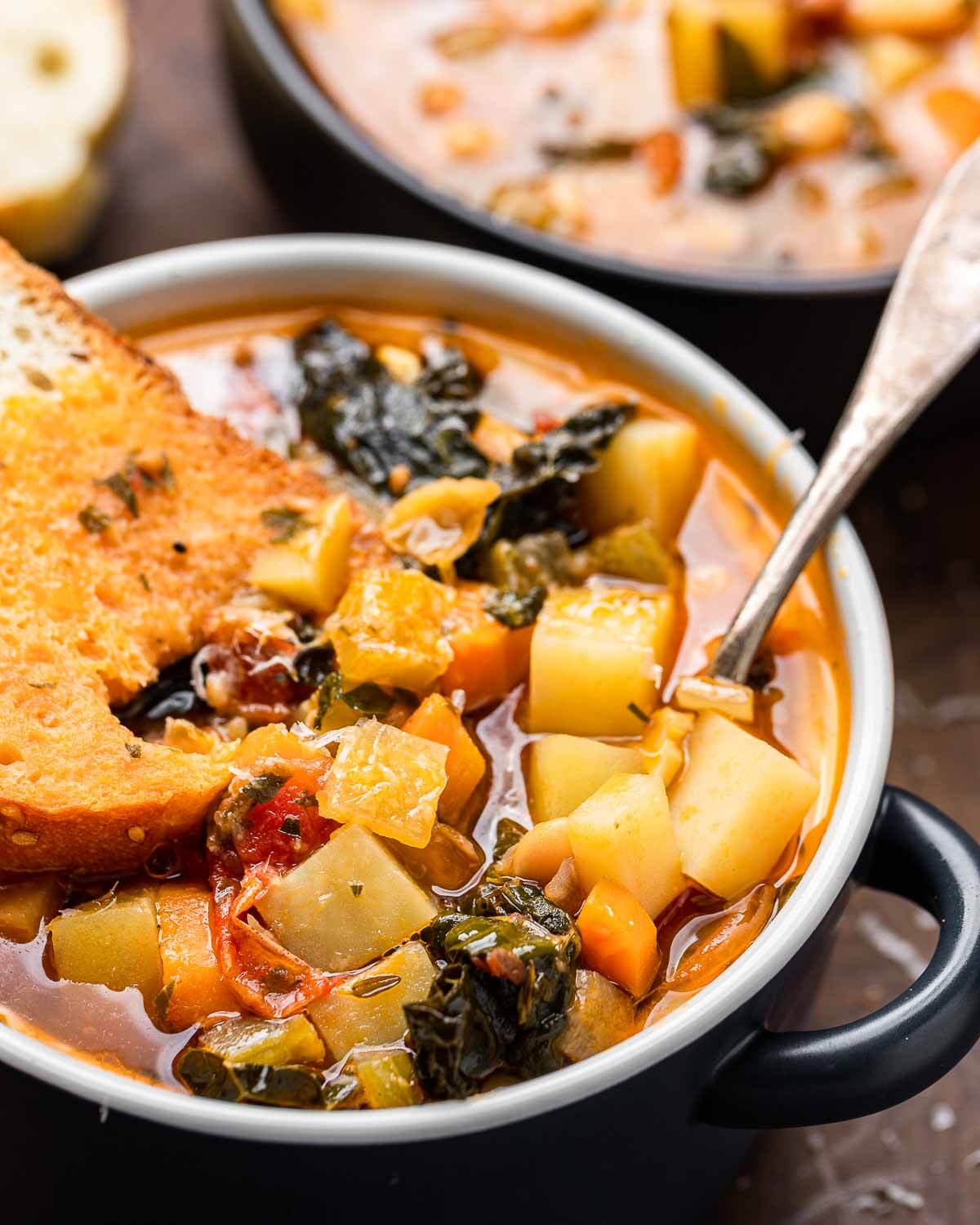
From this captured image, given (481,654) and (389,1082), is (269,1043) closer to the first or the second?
(389,1082)

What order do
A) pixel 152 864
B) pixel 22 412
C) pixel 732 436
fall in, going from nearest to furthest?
1. pixel 152 864
2. pixel 22 412
3. pixel 732 436

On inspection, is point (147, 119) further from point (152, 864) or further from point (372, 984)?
point (372, 984)

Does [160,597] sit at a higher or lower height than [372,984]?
higher

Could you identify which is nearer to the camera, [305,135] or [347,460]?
[347,460]

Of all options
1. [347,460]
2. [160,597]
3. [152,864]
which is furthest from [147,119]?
[152,864]

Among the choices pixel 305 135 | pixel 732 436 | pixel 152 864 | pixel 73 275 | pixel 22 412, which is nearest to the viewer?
pixel 152 864

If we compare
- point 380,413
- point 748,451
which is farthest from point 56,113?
point 748,451

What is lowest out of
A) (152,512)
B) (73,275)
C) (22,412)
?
(73,275)
